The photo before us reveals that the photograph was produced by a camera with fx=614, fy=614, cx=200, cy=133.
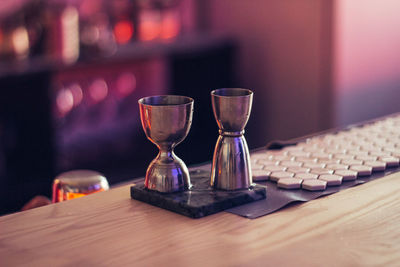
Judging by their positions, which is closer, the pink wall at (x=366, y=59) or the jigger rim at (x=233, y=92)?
the jigger rim at (x=233, y=92)

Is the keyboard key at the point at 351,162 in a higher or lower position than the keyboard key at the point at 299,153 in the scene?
lower

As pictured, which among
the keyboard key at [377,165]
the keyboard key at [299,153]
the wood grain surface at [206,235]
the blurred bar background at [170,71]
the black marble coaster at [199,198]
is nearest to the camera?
the wood grain surface at [206,235]

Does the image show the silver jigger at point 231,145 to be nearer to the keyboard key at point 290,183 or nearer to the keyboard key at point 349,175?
the keyboard key at point 290,183

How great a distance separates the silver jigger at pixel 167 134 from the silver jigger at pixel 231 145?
5 cm

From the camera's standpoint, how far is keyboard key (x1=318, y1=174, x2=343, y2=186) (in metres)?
1.18

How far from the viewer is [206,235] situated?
958mm

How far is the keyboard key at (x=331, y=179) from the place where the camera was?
3.86 feet

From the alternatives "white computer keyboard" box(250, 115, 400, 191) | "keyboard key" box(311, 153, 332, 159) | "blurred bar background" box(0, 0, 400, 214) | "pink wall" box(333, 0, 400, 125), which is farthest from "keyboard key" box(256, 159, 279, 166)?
"pink wall" box(333, 0, 400, 125)

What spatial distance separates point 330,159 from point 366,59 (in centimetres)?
240

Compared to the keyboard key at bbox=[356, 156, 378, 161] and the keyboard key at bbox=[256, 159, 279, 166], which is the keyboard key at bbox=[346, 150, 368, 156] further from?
the keyboard key at bbox=[256, 159, 279, 166]

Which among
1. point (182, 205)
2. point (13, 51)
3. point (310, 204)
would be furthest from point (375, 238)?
point (13, 51)

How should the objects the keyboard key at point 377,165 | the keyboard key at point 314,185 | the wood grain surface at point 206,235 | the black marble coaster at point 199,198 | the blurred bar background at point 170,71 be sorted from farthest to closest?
the blurred bar background at point 170,71, the keyboard key at point 377,165, the keyboard key at point 314,185, the black marble coaster at point 199,198, the wood grain surface at point 206,235

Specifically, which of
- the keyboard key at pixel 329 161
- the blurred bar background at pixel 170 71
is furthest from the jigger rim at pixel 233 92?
the blurred bar background at pixel 170 71

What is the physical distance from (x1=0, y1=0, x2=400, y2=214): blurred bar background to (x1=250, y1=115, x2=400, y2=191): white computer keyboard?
6.00 feet
